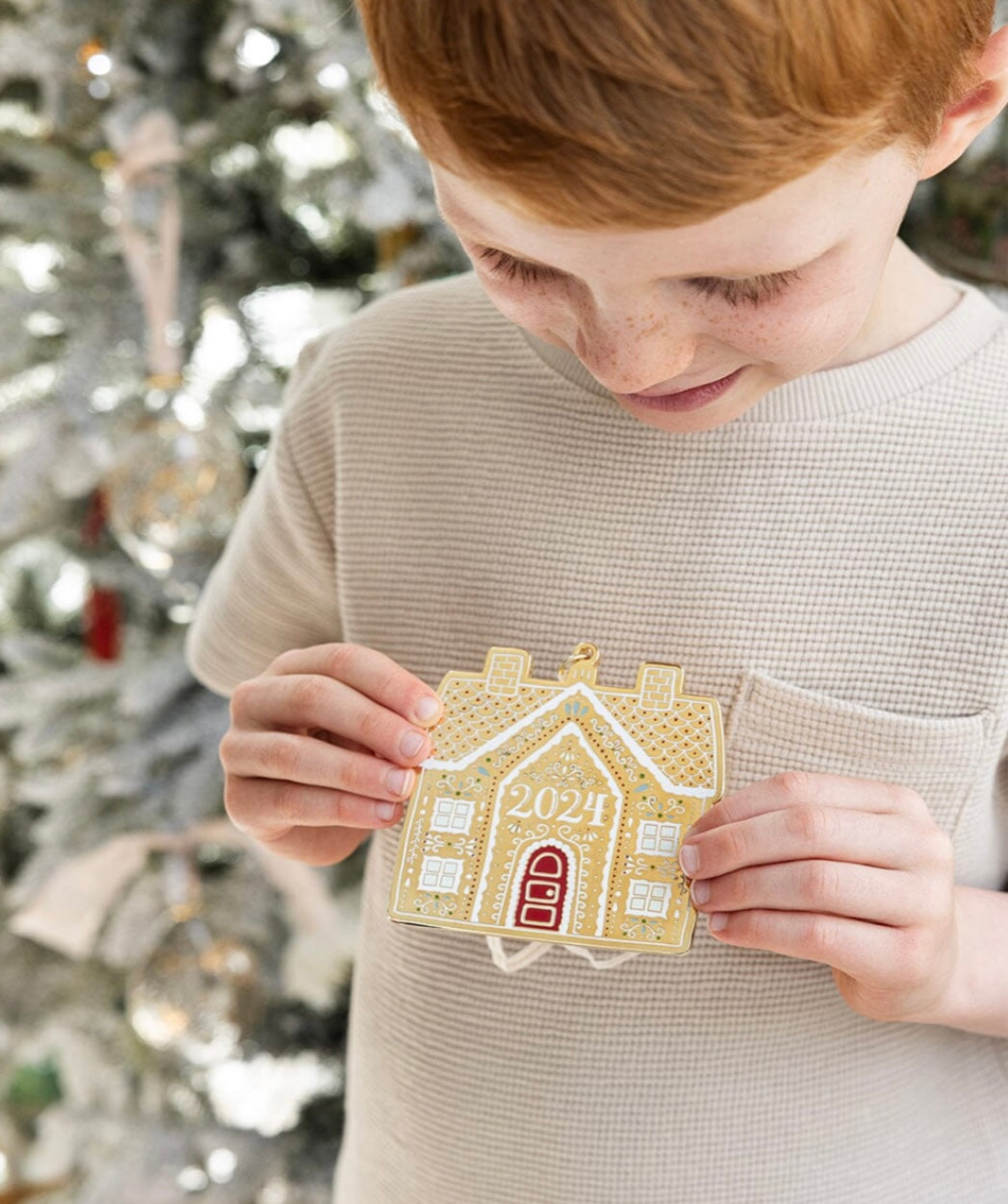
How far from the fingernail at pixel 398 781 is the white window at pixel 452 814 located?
2 centimetres

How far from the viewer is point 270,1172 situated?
4.64 feet

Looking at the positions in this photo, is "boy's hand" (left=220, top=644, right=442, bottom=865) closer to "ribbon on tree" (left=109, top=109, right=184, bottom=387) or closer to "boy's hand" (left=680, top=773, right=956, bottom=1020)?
"boy's hand" (left=680, top=773, right=956, bottom=1020)

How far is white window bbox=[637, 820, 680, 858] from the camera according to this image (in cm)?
58

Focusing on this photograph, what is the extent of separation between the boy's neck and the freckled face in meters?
0.12

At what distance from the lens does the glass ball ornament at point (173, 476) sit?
111 cm

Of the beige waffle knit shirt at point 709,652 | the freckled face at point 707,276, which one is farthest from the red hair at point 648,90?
the beige waffle knit shirt at point 709,652

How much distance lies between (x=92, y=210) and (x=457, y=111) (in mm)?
904

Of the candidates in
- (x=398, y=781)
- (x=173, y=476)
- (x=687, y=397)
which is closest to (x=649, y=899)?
(x=398, y=781)

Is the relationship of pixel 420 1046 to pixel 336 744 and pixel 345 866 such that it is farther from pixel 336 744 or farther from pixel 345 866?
pixel 345 866

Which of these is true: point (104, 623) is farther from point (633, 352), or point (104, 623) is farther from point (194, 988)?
point (633, 352)

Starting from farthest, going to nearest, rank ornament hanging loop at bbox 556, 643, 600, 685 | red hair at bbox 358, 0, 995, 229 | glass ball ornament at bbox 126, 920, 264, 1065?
glass ball ornament at bbox 126, 920, 264, 1065 → ornament hanging loop at bbox 556, 643, 600, 685 → red hair at bbox 358, 0, 995, 229

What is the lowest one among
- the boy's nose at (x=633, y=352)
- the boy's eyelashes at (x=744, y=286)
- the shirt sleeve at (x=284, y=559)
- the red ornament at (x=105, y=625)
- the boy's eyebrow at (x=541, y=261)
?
the red ornament at (x=105, y=625)

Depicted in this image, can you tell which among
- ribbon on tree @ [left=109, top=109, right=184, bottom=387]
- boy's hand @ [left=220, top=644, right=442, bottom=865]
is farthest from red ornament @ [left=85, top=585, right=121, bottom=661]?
boy's hand @ [left=220, top=644, right=442, bottom=865]

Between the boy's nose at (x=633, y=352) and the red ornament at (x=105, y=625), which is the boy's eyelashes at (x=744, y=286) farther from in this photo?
the red ornament at (x=105, y=625)
